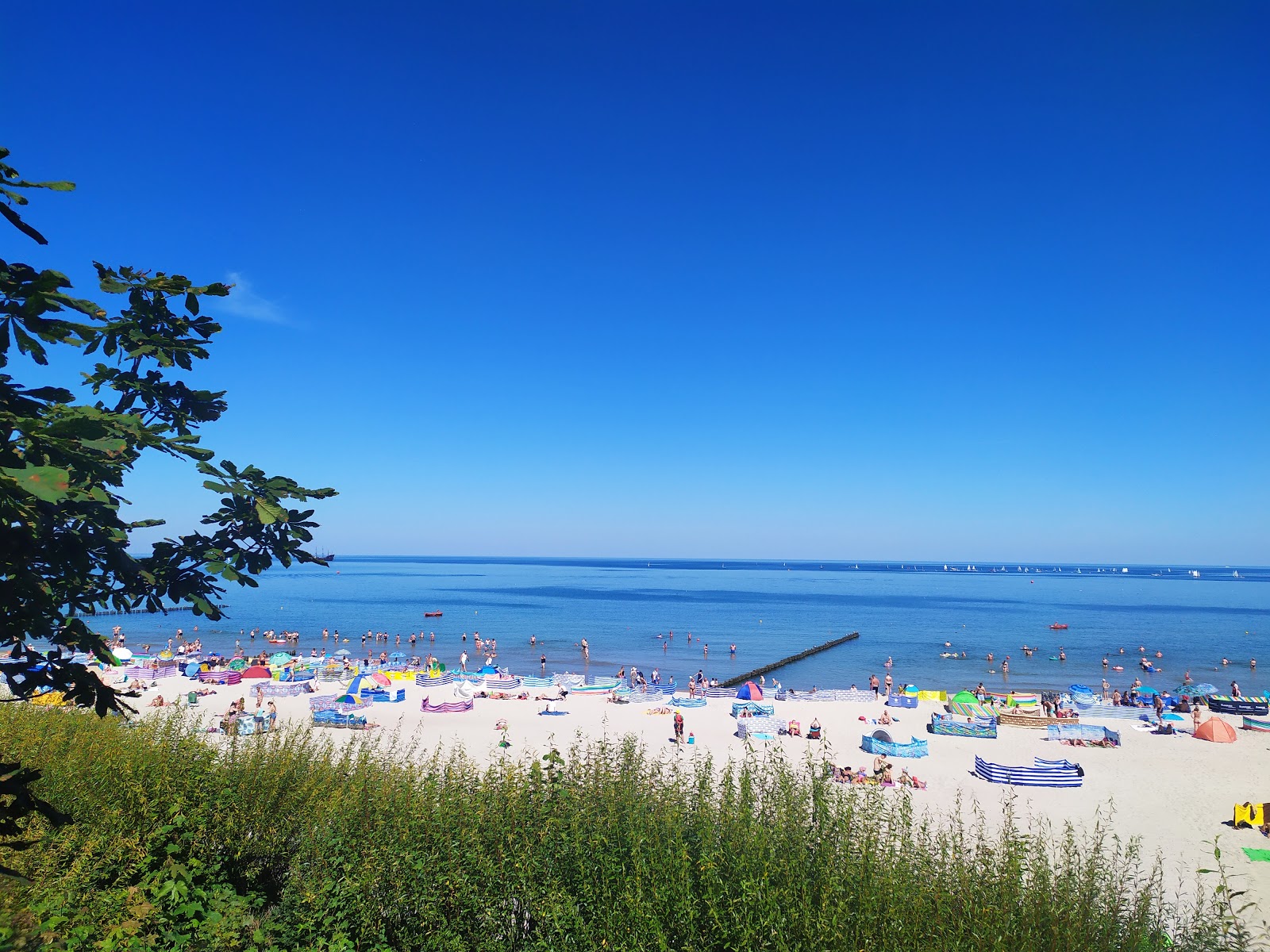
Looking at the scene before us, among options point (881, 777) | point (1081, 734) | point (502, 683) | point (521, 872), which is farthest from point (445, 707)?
point (521, 872)

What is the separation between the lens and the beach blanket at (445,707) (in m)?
29.3

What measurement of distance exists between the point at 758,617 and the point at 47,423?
89.7 meters

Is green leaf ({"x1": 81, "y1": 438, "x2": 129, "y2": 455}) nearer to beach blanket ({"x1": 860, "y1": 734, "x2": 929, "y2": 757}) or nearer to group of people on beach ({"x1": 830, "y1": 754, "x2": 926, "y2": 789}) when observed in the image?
group of people on beach ({"x1": 830, "y1": 754, "x2": 926, "y2": 789})

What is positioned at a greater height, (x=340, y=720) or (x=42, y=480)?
(x=42, y=480)

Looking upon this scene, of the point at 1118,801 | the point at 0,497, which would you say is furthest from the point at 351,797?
the point at 1118,801

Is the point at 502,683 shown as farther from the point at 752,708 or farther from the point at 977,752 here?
the point at 977,752

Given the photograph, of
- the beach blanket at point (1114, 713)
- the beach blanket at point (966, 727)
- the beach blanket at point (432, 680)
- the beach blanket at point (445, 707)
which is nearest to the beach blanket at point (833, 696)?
the beach blanket at point (966, 727)

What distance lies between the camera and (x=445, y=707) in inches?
1163

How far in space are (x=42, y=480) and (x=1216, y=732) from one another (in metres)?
34.0

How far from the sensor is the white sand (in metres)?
16.0

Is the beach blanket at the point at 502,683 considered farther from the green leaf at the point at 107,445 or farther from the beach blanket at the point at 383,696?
the green leaf at the point at 107,445

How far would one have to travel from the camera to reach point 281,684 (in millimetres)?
33250

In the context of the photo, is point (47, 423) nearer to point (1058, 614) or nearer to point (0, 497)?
point (0, 497)

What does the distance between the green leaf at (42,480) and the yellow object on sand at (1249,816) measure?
2197 centimetres
